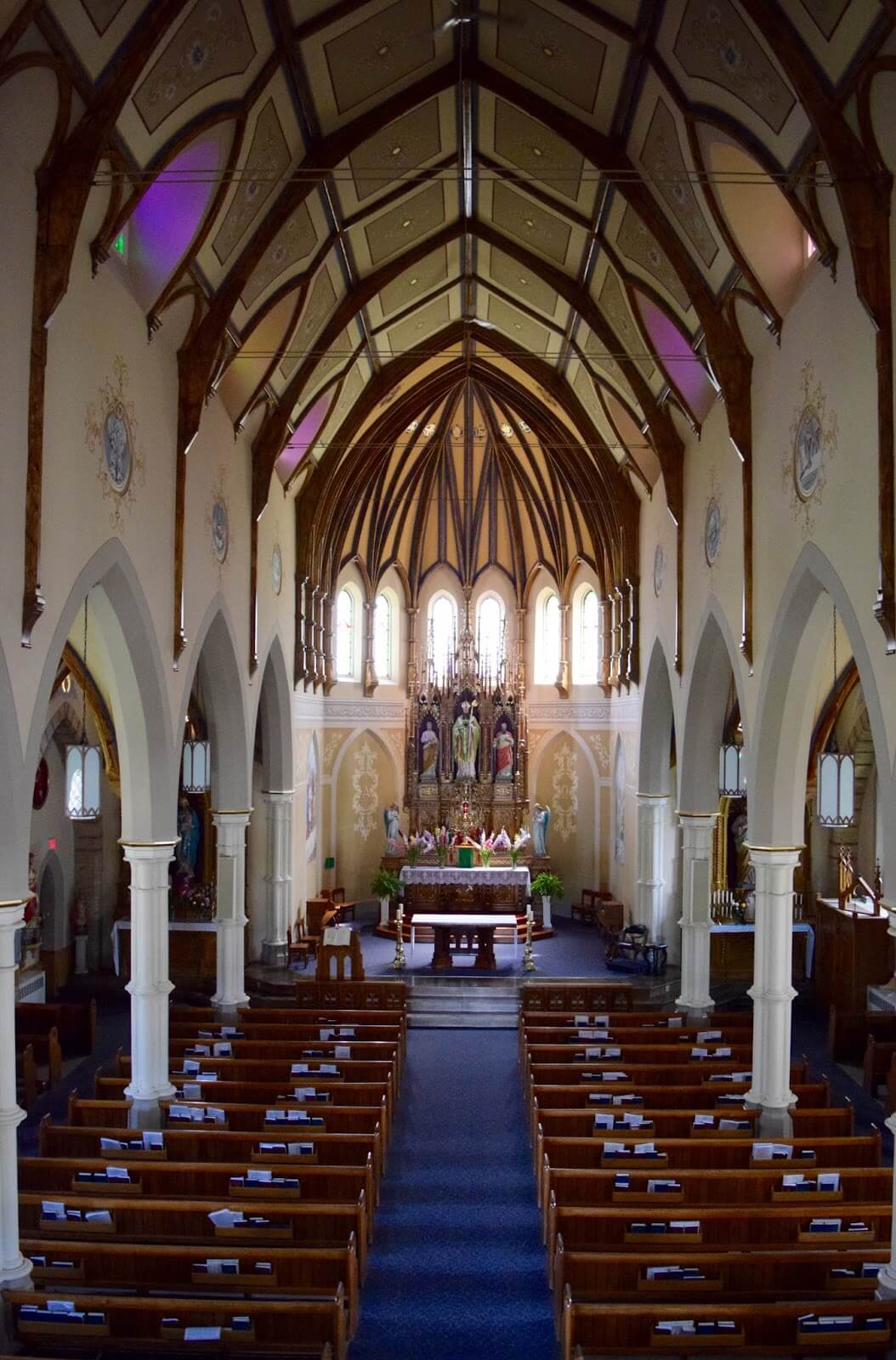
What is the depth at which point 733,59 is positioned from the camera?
1212 centimetres

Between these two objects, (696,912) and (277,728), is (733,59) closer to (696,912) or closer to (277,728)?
(696,912)

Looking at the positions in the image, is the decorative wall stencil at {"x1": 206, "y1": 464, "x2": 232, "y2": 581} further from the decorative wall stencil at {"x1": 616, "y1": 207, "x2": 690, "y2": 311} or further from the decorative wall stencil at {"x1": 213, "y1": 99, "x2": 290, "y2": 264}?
the decorative wall stencil at {"x1": 616, "y1": 207, "x2": 690, "y2": 311}

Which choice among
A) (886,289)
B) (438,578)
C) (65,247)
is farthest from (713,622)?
(438,578)

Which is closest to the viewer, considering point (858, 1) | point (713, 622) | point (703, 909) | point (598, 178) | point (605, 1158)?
point (858, 1)

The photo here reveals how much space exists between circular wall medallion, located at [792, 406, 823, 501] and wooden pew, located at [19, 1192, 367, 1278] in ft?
29.8

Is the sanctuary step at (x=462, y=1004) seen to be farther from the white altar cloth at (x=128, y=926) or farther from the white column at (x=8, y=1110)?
the white column at (x=8, y=1110)

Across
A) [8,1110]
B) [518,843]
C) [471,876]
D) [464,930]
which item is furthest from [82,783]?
[518,843]

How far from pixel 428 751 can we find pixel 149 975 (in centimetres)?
1620

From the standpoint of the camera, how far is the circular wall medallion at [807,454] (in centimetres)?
1305

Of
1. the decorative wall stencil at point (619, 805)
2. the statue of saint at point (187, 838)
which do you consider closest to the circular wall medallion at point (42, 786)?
the statue of saint at point (187, 838)

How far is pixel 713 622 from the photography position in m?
18.7

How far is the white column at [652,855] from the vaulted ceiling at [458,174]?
278 inches

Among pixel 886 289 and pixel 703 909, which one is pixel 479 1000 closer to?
pixel 703 909

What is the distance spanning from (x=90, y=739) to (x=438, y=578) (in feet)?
40.2
